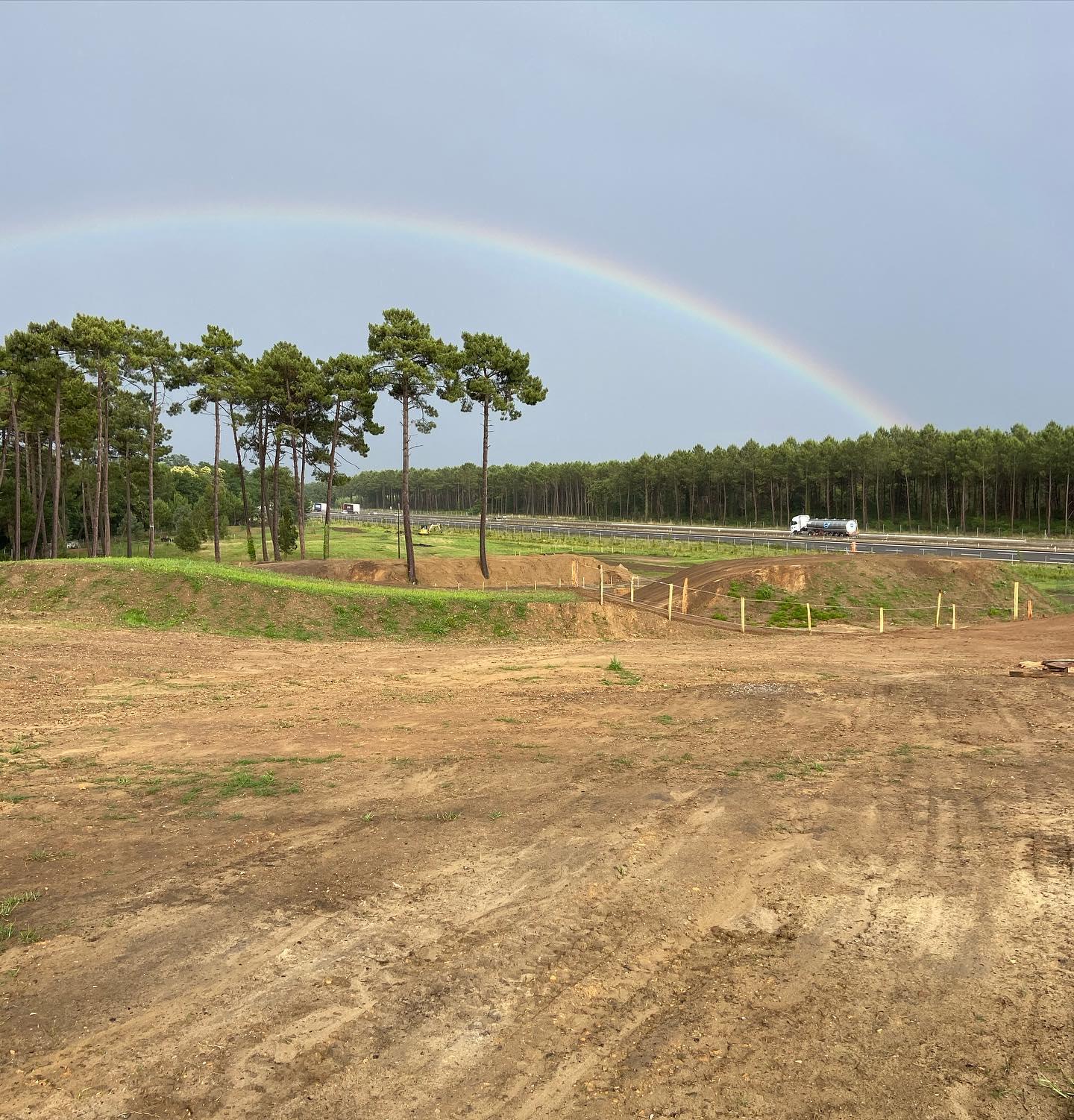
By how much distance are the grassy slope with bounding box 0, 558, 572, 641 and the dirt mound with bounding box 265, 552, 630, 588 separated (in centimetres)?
1695

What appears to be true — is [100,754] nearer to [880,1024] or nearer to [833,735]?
[880,1024]

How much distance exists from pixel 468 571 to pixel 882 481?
98419mm

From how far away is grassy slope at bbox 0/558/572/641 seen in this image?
27.3m

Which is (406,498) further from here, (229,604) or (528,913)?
(528,913)

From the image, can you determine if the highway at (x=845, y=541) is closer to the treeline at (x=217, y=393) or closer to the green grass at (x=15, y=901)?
the treeline at (x=217, y=393)

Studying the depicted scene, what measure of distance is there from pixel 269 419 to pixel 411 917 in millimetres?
56967

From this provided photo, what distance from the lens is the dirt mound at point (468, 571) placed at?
163 feet

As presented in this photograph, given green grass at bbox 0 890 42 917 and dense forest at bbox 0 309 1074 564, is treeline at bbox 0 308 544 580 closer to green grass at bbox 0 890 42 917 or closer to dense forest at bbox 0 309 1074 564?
dense forest at bbox 0 309 1074 564

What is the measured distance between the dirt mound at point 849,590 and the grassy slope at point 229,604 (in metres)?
19.2

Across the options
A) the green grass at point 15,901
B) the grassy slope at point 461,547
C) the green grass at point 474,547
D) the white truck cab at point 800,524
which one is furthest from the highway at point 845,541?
the green grass at point 15,901

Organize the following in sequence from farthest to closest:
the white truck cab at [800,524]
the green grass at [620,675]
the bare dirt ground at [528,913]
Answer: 1. the white truck cab at [800,524]
2. the green grass at [620,675]
3. the bare dirt ground at [528,913]

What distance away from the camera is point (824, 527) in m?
102

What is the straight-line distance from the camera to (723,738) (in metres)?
14.7

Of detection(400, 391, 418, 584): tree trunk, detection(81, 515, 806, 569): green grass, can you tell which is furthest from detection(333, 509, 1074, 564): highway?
detection(400, 391, 418, 584): tree trunk
